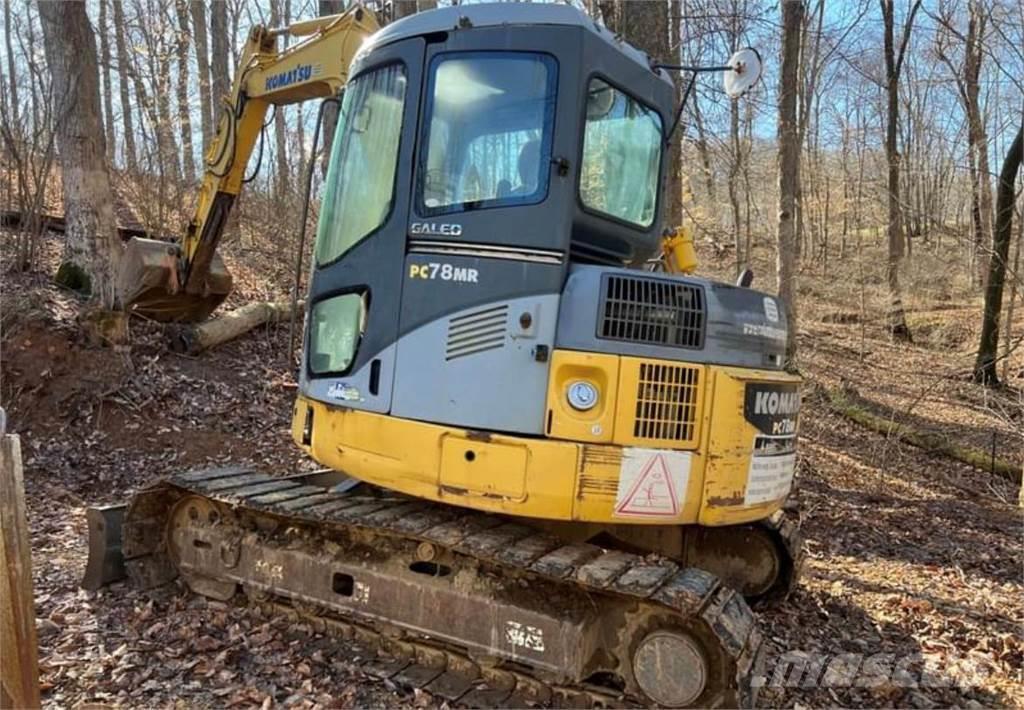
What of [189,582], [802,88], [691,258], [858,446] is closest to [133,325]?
[189,582]

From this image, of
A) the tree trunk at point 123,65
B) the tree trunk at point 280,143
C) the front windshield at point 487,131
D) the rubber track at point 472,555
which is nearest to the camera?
the rubber track at point 472,555

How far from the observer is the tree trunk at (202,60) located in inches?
691

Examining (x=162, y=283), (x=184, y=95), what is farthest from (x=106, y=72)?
(x=162, y=283)

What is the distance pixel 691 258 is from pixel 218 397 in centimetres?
541

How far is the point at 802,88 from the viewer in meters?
20.3

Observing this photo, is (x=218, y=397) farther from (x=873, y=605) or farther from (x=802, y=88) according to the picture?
(x=802, y=88)

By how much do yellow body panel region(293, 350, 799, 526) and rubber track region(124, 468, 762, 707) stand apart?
0.19 metres

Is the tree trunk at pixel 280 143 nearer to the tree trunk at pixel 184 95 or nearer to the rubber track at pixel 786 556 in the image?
→ the tree trunk at pixel 184 95

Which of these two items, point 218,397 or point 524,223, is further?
point 218,397

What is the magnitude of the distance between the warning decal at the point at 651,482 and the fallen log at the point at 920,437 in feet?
23.7

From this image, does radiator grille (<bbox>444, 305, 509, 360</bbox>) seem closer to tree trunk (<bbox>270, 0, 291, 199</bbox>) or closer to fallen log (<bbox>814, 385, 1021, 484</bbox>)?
fallen log (<bbox>814, 385, 1021, 484</bbox>)

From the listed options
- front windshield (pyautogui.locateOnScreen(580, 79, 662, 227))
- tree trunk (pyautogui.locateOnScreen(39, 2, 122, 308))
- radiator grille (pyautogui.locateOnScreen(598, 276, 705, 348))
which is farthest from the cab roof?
tree trunk (pyautogui.locateOnScreen(39, 2, 122, 308))

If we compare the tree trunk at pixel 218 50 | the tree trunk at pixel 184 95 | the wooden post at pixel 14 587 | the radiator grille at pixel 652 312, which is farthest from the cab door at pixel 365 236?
the tree trunk at pixel 218 50

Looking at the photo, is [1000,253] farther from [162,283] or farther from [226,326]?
[162,283]
